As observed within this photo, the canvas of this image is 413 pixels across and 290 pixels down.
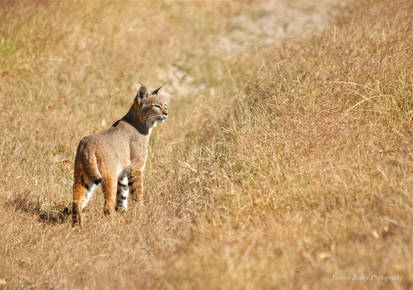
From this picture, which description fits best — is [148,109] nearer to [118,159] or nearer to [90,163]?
[118,159]

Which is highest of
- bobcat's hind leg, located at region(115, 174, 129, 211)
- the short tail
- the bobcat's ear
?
the bobcat's ear

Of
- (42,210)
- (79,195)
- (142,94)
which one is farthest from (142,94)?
(42,210)

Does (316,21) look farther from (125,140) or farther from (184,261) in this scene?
(184,261)

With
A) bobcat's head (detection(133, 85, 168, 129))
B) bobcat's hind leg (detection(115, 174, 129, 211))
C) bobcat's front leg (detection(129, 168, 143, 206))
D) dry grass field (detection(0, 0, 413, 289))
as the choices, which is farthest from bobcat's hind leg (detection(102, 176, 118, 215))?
bobcat's head (detection(133, 85, 168, 129))

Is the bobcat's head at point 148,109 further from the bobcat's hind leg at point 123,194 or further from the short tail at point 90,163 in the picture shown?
the short tail at point 90,163

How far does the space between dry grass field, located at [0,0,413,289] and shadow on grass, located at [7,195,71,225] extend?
2cm

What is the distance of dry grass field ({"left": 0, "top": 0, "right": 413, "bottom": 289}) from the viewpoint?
3.96 meters

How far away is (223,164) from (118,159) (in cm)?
119

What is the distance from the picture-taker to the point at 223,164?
18.4 ft

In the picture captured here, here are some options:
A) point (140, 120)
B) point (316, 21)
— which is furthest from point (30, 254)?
point (316, 21)

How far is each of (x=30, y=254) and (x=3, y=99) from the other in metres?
3.72

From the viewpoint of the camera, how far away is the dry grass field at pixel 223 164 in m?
3.96

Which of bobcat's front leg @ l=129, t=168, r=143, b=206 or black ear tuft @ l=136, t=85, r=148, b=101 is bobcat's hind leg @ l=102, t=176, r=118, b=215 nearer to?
bobcat's front leg @ l=129, t=168, r=143, b=206

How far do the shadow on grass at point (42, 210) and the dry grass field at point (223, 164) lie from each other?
2 centimetres
